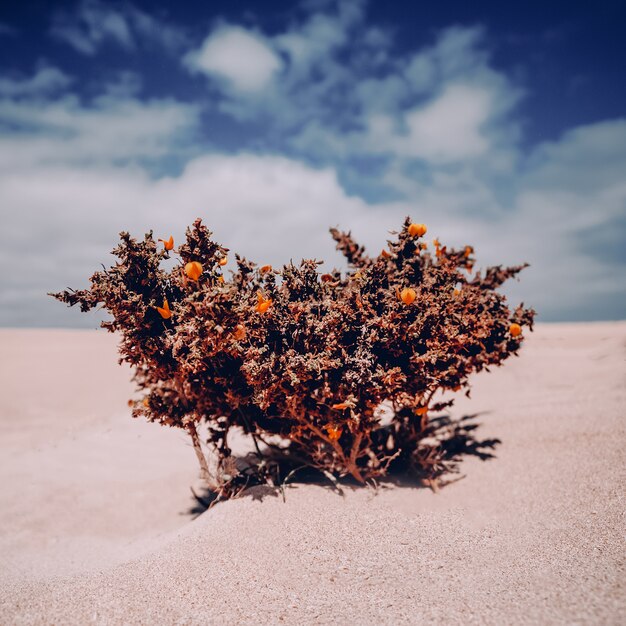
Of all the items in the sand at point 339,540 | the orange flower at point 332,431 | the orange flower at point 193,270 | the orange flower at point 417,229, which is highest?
the orange flower at point 417,229

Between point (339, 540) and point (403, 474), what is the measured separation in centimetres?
241

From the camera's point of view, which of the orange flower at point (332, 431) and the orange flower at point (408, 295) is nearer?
the orange flower at point (408, 295)

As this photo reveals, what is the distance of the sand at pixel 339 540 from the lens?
11.2ft

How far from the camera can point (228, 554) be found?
439 cm

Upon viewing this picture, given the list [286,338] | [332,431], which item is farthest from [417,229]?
[332,431]

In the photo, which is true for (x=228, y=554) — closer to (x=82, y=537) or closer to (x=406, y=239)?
(x=82, y=537)

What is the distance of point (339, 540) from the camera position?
4551 millimetres

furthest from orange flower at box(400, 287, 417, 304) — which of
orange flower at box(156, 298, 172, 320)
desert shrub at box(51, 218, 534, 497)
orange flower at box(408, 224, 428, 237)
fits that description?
orange flower at box(156, 298, 172, 320)

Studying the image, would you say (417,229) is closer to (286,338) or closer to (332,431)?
(286,338)

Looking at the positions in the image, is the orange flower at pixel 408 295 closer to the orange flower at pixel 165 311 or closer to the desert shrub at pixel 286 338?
the desert shrub at pixel 286 338

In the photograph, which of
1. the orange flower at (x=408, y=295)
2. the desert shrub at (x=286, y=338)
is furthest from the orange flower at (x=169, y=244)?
the orange flower at (x=408, y=295)

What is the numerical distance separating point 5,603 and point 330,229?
241 inches

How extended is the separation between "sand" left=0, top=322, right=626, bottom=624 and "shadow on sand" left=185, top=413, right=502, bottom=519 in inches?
5.0

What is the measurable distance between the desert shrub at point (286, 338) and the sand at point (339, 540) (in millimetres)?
959
